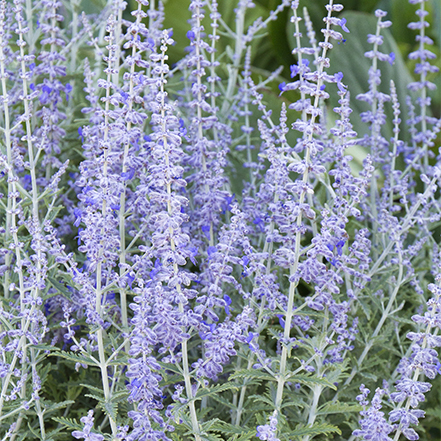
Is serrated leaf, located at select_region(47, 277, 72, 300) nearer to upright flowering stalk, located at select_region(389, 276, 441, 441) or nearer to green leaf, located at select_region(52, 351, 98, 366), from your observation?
green leaf, located at select_region(52, 351, 98, 366)

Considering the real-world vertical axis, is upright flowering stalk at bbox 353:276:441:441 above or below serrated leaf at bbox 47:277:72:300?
below

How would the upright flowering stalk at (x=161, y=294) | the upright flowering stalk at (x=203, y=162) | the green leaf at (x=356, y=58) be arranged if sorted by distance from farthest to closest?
the green leaf at (x=356, y=58), the upright flowering stalk at (x=203, y=162), the upright flowering stalk at (x=161, y=294)

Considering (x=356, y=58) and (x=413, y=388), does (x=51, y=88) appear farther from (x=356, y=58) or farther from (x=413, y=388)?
(x=356, y=58)

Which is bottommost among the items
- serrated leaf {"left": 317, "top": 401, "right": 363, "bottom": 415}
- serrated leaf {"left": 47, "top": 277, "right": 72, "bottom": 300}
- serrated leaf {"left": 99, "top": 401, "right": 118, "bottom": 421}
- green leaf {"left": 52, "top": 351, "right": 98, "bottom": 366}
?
serrated leaf {"left": 317, "top": 401, "right": 363, "bottom": 415}

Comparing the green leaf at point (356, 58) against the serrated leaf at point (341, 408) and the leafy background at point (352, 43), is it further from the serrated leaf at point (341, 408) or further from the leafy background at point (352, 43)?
the serrated leaf at point (341, 408)

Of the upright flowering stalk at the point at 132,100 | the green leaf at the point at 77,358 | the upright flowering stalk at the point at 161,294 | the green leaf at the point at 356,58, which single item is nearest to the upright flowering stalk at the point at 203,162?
the upright flowering stalk at the point at 132,100

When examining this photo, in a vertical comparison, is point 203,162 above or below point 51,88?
below

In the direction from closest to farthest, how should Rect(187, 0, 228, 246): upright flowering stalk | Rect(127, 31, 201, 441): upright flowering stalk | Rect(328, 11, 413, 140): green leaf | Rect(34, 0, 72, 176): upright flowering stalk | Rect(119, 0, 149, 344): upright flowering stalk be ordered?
1. Rect(127, 31, 201, 441): upright flowering stalk
2. Rect(119, 0, 149, 344): upright flowering stalk
3. Rect(187, 0, 228, 246): upright flowering stalk
4. Rect(34, 0, 72, 176): upright flowering stalk
5. Rect(328, 11, 413, 140): green leaf

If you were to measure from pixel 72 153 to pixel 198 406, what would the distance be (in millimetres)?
691

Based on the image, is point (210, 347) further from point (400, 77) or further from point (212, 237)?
→ point (400, 77)

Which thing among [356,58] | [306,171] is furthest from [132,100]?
[356,58]

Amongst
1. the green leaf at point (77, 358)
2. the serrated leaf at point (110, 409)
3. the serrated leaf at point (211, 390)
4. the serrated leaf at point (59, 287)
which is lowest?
the serrated leaf at point (110, 409)

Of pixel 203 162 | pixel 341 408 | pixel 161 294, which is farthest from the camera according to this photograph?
pixel 203 162

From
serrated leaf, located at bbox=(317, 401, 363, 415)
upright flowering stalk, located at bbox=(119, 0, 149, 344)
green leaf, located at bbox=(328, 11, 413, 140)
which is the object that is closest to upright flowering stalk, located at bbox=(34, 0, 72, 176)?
upright flowering stalk, located at bbox=(119, 0, 149, 344)
